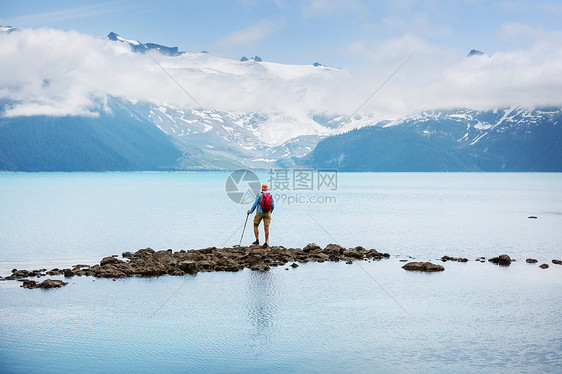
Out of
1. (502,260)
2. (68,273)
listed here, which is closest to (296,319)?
(68,273)

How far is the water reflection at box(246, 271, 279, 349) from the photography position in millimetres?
15594

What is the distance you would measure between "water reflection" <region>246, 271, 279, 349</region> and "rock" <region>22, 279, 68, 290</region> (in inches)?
298

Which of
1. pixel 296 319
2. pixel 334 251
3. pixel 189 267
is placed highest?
pixel 334 251

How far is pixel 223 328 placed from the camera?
16.4m

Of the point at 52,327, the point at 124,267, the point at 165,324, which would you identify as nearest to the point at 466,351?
the point at 165,324

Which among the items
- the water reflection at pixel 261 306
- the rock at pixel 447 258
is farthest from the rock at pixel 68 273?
the rock at pixel 447 258

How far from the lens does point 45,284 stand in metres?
Result: 21.7

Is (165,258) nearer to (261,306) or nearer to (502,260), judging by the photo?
(261,306)

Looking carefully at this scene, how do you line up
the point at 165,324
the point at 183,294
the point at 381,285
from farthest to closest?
the point at 381,285 < the point at 183,294 < the point at 165,324

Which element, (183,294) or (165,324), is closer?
(165,324)

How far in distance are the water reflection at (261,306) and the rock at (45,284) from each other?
24.8ft

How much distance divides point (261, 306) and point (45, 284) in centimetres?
896

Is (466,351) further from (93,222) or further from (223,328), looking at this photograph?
(93,222)

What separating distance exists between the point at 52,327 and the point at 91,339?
1864 millimetres
